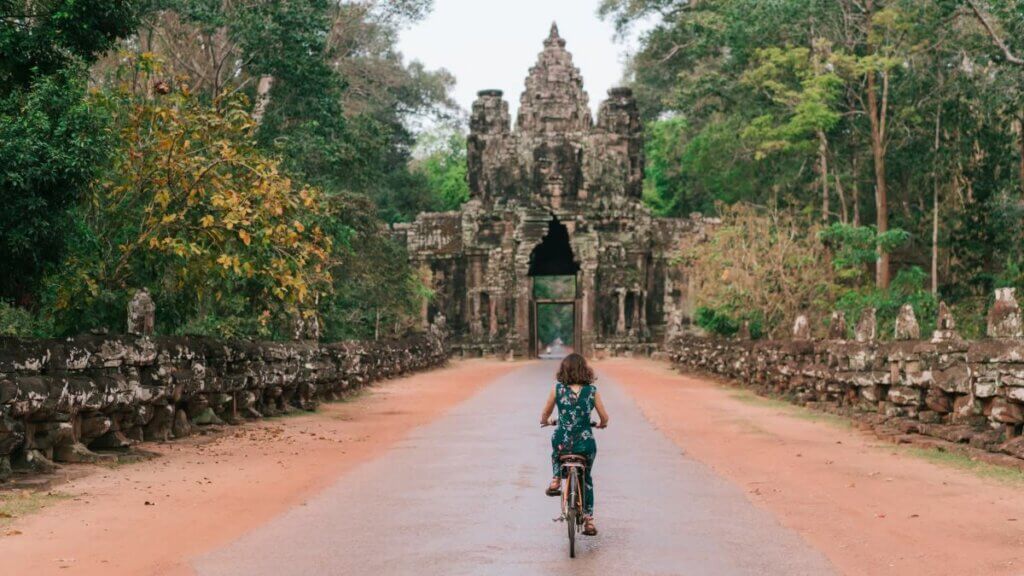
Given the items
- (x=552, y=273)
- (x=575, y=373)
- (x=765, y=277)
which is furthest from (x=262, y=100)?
(x=552, y=273)

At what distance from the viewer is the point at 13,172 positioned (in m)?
11.7

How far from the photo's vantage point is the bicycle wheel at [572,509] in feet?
25.3

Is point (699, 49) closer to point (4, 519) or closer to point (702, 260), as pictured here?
point (702, 260)

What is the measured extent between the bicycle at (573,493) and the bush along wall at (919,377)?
623 cm

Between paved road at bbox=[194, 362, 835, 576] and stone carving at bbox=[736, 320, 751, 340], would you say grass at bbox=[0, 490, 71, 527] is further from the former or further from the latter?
stone carving at bbox=[736, 320, 751, 340]

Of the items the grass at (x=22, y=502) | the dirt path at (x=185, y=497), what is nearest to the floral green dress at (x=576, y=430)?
the dirt path at (x=185, y=497)

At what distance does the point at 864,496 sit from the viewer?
10.9m

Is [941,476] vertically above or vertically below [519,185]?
below

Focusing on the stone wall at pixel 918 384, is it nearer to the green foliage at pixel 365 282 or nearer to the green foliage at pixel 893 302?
the green foliage at pixel 893 302

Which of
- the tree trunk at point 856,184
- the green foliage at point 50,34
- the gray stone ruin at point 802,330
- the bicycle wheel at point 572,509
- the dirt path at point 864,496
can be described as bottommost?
the dirt path at point 864,496

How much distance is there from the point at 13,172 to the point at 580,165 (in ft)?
151

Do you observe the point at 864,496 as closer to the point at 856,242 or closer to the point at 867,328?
the point at 867,328

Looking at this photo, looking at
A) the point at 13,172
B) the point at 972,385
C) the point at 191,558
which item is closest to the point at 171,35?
the point at 13,172

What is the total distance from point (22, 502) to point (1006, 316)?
34.7 feet
